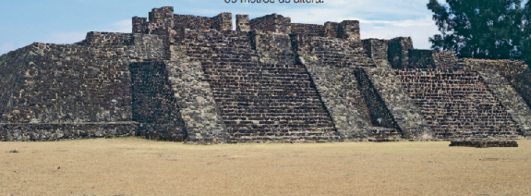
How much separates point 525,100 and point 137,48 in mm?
15440

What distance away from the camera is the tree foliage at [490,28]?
27.9 meters

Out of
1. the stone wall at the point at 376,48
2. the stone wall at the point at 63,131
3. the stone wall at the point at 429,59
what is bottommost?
the stone wall at the point at 63,131

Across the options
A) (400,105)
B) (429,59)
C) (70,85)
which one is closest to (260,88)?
(400,105)

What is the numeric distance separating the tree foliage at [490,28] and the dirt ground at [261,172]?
58.6 ft

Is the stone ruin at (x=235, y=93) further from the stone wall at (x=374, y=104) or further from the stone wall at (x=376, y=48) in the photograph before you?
the stone wall at (x=376, y=48)

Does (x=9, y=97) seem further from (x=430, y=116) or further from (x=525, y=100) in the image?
(x=525, y=100)

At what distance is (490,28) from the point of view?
2789cm

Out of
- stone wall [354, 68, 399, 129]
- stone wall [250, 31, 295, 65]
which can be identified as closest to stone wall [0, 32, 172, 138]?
stone wall [250, 31, 295, 65]

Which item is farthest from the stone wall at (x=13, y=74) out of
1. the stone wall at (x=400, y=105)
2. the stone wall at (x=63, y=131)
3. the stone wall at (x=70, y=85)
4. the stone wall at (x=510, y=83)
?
the stone wall at (x=510, y=83)

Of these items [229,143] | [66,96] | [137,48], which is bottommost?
[229,143]

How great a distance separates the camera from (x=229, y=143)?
14539mm

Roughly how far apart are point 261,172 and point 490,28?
23048 mm

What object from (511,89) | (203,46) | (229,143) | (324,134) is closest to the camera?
(229,143)

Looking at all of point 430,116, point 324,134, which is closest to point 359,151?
point 324,134
